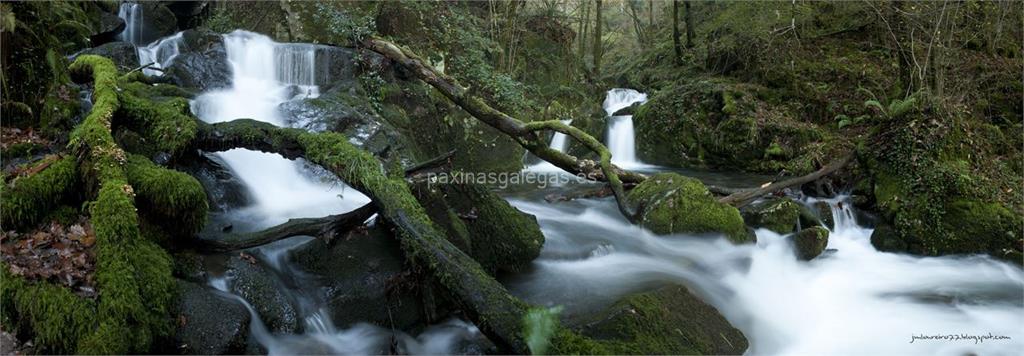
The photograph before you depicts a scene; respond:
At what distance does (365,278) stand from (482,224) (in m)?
1.43

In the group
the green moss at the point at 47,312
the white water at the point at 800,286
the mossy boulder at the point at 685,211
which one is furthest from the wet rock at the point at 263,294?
the mossy boulder at the point at 685,211

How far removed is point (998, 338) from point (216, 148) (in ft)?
26.3

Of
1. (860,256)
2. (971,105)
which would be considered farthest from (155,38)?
(971,105)

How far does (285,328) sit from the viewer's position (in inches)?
172

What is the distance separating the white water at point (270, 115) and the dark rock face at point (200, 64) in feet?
0.53

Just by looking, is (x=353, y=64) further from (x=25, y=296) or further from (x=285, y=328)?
(x=25, y=296)

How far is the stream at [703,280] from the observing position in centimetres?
470

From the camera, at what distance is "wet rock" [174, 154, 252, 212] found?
6113mm

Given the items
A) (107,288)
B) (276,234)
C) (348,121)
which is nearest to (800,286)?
→ (276,234)

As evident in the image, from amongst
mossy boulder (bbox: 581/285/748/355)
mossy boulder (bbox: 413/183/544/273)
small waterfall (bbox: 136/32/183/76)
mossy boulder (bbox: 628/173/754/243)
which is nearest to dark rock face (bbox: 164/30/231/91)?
small waterfall (bbox: 136/32/183/76)

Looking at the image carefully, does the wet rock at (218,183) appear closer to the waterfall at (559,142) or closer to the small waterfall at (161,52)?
the small waterfall at (161,52)

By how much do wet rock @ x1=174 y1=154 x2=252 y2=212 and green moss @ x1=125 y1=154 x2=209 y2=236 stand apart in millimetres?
1680

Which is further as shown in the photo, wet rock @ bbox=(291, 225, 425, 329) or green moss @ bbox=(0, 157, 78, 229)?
wet rock @ bbox=(291, 225, 425, 329)

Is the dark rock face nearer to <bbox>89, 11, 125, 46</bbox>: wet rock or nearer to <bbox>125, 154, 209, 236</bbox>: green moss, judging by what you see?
<bbox>89, 11, 125, 46</bbox>: wet rock
